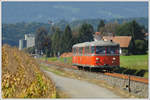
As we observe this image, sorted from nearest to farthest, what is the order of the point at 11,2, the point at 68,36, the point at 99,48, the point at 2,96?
1. the point at 2,96
2. the point at 11,2
3. the point at 68,36
4. the point at 99,48

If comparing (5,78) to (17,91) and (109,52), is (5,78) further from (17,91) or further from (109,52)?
(109,52)

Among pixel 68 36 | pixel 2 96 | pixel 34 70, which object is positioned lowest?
pixel 2 96

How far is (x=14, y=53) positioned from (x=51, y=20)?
15.3 feet

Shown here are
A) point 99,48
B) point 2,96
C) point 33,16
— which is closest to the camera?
point 2,96

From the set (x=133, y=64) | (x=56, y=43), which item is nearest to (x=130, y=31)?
(x=133, y=64)

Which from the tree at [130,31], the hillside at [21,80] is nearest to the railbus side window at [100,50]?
the tree at [130,31]

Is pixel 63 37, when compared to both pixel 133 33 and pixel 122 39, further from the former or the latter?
pixel 133 33

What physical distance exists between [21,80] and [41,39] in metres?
4.57

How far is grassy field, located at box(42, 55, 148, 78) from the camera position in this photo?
77.9ft

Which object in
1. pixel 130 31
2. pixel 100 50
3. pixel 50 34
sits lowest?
pixel 100 50

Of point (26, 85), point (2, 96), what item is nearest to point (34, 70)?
point (26, 85)

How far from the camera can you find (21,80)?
10.4 m

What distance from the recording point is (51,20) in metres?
15.6

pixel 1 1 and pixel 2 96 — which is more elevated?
pixel 1 1
